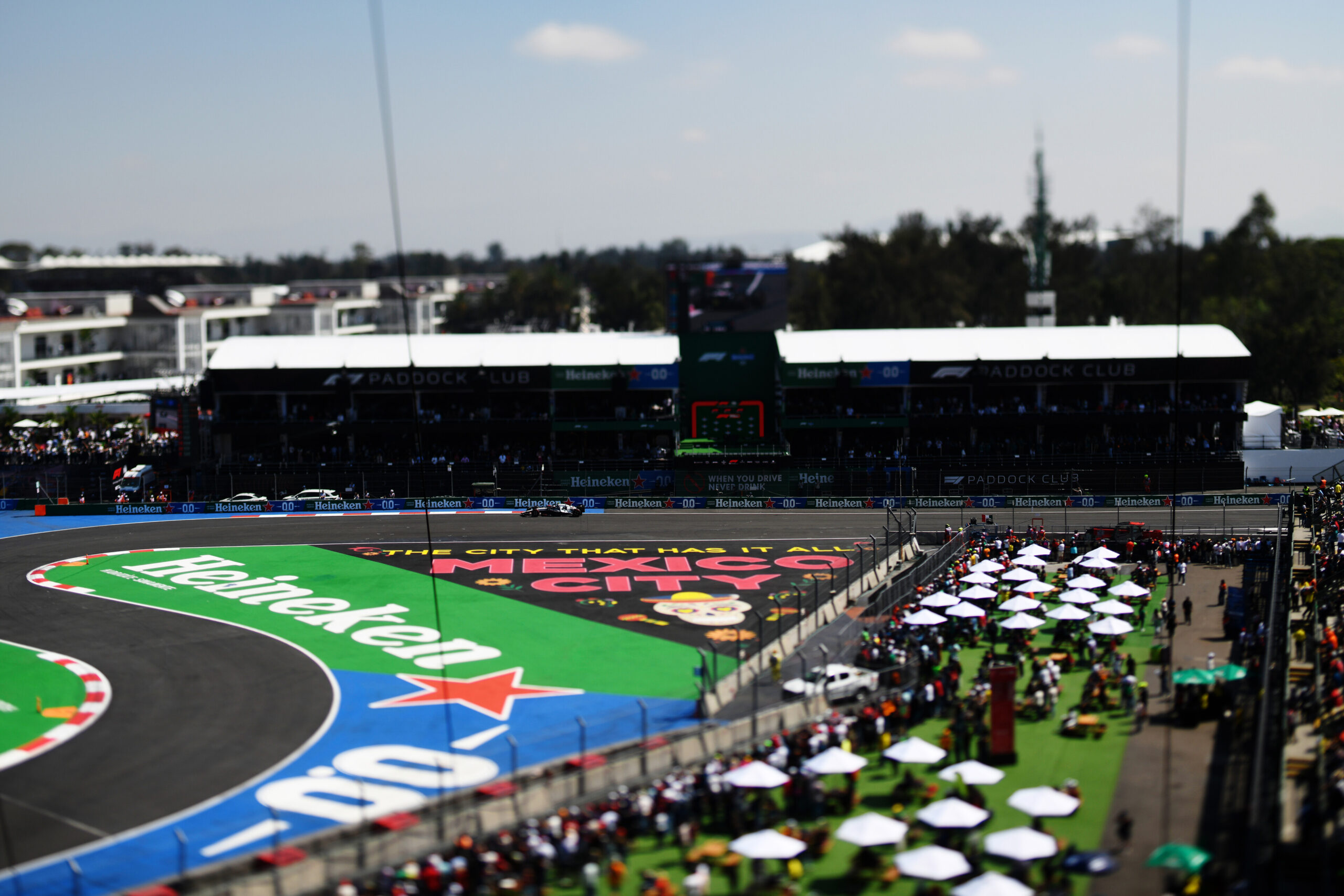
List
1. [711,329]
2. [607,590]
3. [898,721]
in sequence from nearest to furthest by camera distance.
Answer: [898,721] < [607,590] < [711,329]

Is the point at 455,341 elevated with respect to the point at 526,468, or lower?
elevated

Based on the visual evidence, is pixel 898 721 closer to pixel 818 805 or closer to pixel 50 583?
pixel 818 805

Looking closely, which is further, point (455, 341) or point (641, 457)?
point (455, 341)

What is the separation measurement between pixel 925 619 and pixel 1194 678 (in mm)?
8313

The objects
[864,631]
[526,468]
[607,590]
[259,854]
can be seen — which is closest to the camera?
[259,854]

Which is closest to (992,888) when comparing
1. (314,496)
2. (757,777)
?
(757,777)

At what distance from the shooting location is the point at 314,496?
67.6m

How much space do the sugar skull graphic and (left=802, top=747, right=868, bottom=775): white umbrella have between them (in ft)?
50.9

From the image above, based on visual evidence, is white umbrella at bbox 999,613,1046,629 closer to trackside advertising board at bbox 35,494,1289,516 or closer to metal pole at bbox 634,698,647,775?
metal pole at bbox 634,698,647,775

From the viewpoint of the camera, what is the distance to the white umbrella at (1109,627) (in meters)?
37.2

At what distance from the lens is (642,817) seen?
25.4 metres

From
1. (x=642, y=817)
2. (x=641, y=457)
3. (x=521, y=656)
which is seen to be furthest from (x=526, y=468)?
(x=642, y=817)

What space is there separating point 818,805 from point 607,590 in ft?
76.2

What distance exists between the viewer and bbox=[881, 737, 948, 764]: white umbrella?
27547 mm
